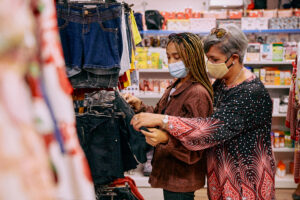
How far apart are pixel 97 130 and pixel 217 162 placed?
79cm

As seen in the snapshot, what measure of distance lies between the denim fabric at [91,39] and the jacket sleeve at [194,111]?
0.59 metres

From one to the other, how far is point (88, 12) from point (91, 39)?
176 millimetres

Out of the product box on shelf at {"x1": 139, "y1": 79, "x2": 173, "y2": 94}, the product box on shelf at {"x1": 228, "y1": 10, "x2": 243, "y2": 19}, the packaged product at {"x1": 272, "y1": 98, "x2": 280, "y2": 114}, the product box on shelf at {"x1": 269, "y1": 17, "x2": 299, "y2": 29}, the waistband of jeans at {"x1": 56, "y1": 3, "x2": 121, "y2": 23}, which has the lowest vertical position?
the packaged product at {"x1": 272, "y1": 98, "x2": 280, "y2": 114}

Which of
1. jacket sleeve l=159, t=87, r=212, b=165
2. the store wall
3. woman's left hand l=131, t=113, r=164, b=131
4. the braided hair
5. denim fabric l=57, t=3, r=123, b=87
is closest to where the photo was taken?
woman's left hand l=131, t=113, r=164, b=131

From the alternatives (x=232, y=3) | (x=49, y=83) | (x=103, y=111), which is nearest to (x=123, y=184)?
(x=103, y=111)

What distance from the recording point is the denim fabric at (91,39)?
204cm

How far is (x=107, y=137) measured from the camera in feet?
6.64

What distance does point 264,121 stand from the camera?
73.2 inches

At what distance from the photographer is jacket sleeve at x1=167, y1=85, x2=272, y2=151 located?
1.69 meters

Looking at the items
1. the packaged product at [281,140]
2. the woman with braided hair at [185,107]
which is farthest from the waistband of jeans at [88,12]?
the packaged product at [281,140]

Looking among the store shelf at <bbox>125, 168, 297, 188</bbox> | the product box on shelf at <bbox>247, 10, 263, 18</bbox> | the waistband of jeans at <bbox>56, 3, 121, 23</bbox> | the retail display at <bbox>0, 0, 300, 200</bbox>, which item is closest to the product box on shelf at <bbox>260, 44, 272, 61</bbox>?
the retail display at <bbox>0, 0, 300, 200</bbox>

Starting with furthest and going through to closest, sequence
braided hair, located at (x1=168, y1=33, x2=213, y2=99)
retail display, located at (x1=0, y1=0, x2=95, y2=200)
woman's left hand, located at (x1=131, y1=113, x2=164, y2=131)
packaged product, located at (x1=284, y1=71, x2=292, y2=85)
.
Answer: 1. packaged product, located at (x1=284, y1=71, x2=292, y2=85)
2. braided hair, located at (x1=168, y1=33, x2=213, y2=99)
3. woman's left hand, located at (x1=131, y1=113, x2=164, y2=131)
4. retail display, located at (x1=0, y1=0, x2=95, y2=200)

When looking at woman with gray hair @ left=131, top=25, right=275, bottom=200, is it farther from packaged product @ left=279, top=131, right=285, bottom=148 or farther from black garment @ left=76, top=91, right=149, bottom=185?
packaged product @ left=279, top=131, right=285, bottom=148

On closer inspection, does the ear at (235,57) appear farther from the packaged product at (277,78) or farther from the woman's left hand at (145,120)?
the packaged product at (277,78)
